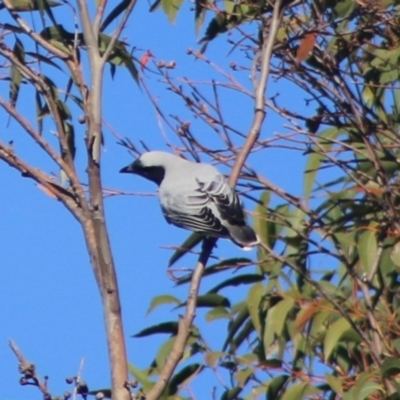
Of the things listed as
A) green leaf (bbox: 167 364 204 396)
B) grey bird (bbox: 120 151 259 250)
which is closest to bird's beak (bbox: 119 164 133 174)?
grey bird (bbox: 120 151 259 250)

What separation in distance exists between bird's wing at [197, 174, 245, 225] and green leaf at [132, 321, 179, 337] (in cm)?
43

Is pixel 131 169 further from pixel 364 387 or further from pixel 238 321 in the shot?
pixel 364 387

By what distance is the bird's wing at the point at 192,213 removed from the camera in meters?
4.34

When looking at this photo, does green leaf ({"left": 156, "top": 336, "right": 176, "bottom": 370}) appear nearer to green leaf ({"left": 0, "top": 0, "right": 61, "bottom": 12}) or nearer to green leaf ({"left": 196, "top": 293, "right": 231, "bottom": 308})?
green leaf ({"left": 196, "top": 293, "right": 231, "bottom": 308})

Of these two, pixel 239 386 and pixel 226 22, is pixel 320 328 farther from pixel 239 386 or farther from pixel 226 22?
pixel 226 22

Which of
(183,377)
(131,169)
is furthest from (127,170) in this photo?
(183,377)

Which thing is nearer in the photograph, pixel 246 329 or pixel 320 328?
pixel 320 328

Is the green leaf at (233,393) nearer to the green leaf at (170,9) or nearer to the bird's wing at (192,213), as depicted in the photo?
the bird's wing at (192,213)

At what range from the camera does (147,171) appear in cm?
500

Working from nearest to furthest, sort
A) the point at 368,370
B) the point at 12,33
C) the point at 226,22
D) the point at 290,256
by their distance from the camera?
the point at 12,33 → the point at 368,370 → the point at 290,256 → the point at 226,22

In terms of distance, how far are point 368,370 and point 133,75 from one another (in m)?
1.24

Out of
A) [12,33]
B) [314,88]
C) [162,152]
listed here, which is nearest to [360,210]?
[314,88]

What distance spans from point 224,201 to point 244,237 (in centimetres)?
21

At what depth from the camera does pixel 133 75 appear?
142 inches
